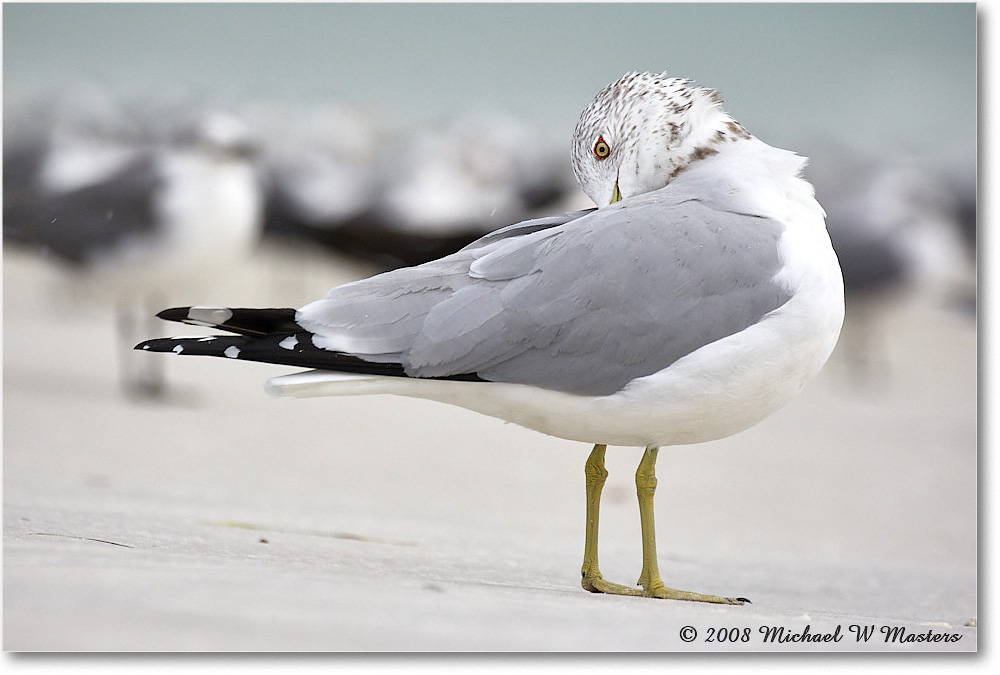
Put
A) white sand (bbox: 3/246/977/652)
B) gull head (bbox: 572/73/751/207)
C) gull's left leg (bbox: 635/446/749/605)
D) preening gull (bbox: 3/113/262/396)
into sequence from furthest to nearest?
Result: preening gull (bbox: 3/113/262/396) < gull head (bbox: 572/73/751/207) < gull's left leg (bbox: 635/446/749/605) < white sand (bbox: 3/246/977/652)

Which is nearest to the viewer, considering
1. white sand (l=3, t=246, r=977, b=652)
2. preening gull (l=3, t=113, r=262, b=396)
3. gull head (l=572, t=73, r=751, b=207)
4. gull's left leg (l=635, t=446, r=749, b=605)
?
white sand (l=3, t=246, r=977, b=652)

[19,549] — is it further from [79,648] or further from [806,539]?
[806,539]

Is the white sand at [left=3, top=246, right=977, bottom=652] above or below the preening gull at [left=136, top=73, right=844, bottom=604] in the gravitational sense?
below

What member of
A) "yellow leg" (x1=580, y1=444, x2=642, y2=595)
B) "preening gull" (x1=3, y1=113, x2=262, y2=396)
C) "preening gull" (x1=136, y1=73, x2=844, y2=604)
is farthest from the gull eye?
"preening gull" (x1=3, y1=113, x2=262, y2=396)

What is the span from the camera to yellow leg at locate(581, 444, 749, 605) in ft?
7.07

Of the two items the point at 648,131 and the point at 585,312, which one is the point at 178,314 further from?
the point at 648,131

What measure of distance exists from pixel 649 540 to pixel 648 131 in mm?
776

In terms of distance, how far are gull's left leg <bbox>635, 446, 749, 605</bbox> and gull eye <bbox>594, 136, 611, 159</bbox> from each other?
606 mm

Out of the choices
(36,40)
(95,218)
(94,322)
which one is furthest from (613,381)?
(94,322)

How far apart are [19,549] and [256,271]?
103 inches

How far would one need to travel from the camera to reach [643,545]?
2.16m

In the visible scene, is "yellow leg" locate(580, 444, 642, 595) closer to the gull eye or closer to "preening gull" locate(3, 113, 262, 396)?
the gull eye

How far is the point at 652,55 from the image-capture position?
117 inches


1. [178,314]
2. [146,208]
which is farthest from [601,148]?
[146,208]
